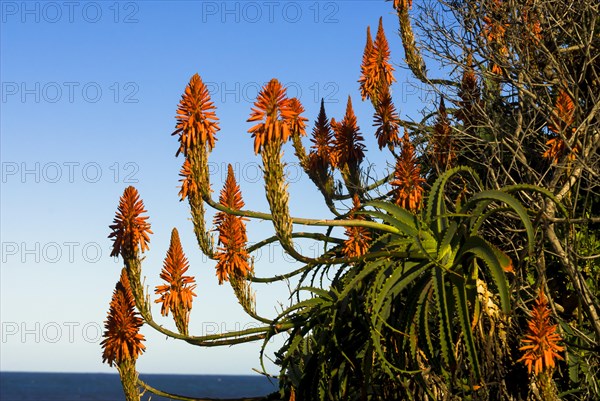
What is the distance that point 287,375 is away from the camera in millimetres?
8875

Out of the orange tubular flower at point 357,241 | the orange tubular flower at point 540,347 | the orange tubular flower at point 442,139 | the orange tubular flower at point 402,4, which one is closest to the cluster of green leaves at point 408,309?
the orange tubular flower at point 357,241

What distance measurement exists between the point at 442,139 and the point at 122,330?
187 inches

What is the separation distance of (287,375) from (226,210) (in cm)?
238

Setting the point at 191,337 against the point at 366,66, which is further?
the point at 366,66

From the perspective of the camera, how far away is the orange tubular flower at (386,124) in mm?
9969

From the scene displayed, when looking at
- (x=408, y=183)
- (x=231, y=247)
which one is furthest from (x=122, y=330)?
(x=408, y=183)

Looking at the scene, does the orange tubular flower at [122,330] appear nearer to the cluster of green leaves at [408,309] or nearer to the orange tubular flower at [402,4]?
the cluster of green leaves at [408,309]

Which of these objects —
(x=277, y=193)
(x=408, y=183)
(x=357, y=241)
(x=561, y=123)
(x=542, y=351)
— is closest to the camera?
(x=277, y=193)

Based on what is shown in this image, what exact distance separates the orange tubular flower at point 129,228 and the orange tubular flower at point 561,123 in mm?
4435

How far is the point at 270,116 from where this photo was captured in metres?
6.60

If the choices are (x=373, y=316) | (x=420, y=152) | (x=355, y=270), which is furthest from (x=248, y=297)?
(x=420, y=152)

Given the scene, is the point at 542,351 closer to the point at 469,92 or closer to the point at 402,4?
the point at 469,92

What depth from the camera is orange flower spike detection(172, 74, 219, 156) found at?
699 centimetres

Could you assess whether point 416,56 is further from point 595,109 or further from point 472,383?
point 472,383
